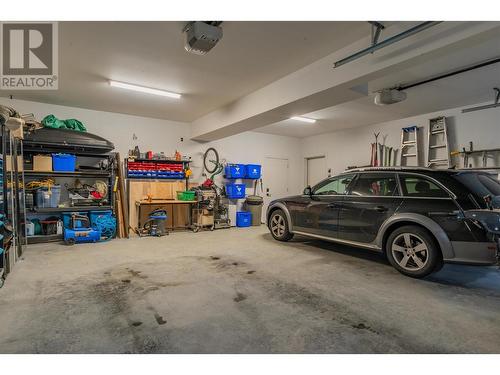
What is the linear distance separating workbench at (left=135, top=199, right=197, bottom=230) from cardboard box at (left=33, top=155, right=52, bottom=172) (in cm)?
180

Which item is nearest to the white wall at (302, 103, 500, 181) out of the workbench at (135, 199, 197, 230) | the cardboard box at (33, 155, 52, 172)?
the workbench at (135, 199, 197, 230)

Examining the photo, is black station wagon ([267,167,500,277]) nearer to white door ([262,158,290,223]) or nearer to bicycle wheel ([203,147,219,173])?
bicycle wheel ([203,147,219,173])

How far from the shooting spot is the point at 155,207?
6.76m

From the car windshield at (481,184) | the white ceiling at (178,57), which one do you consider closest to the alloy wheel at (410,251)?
the car windshield at (481,184)

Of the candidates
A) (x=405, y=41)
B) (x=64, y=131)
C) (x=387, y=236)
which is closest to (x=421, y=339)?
(x=387, y=236)

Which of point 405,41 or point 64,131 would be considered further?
point 64,131

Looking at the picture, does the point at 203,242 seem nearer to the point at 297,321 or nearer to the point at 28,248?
the point at 28,248

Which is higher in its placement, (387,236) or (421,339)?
(387,236)

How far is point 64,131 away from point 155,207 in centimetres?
246

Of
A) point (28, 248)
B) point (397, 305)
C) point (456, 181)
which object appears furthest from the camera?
point (28, 248)

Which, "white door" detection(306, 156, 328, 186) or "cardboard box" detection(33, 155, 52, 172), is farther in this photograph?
"white door" detection(306, 156, 328, 186)

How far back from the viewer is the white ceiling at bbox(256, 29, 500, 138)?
3670mm

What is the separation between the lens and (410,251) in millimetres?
3406

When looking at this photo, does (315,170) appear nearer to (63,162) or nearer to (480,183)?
(480,183)
